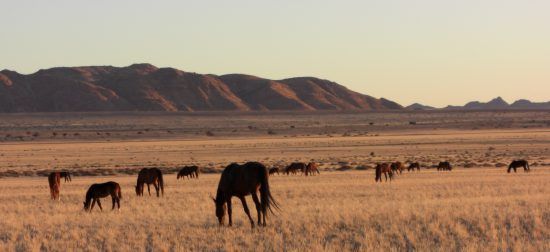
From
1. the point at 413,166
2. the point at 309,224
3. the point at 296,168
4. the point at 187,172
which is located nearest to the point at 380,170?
the point at 296,168

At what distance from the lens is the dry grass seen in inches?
587

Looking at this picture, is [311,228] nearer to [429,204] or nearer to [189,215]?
[189,215]

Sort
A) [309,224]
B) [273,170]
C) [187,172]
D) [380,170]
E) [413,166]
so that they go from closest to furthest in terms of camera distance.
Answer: [309,224] → [380,170] → [187,172] → [273,170] → [413,166]

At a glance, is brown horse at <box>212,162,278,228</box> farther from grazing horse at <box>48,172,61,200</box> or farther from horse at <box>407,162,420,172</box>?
horse at <box>407,162,420,172</box>

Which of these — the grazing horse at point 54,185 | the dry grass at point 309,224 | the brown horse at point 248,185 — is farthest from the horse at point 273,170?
the brown horse at point 248,185

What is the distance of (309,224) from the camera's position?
682 inches

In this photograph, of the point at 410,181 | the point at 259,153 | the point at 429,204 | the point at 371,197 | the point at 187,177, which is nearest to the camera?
the point at 429,204

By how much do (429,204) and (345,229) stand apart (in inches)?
257

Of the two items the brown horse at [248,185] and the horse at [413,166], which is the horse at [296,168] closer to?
the horse at [413,166]

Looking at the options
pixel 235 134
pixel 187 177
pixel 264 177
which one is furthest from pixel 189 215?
pixel 235 134

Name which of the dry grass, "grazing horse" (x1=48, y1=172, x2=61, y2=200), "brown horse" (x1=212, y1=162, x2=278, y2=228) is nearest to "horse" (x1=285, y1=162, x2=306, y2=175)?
the dry grass

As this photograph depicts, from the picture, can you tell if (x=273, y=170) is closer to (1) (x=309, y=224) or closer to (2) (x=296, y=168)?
(2) (x=296, y=168)

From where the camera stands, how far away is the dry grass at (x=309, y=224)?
14914mm

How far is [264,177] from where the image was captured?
1670 centimetres
